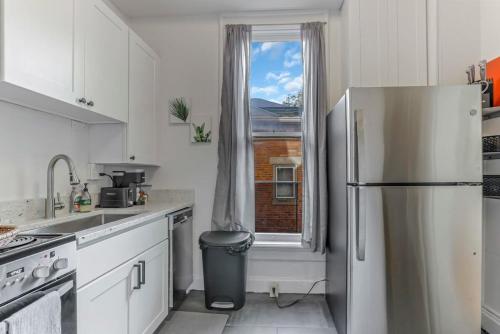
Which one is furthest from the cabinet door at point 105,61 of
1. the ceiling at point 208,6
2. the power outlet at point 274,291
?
the power outlet at point 274,291

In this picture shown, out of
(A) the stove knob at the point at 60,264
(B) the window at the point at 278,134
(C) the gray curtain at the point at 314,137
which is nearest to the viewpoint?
(A) the stove knob at the point at 60,264

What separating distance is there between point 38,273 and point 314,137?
225 cm

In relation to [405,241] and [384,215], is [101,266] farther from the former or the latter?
[405,241]

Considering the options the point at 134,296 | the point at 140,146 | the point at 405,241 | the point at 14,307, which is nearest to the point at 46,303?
the point at 14,307

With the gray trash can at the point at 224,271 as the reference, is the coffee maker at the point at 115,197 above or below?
above

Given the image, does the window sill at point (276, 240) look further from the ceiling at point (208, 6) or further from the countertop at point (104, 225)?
the ceiling at point (208, 6)

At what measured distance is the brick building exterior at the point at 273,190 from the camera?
10.0ft

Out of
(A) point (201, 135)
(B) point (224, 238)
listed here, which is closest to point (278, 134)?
(A) point (201, 135)

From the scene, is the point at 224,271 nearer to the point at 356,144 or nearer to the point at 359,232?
the point at 359,232

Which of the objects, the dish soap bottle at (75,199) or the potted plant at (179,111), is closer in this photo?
the dish soap bottle at (75,199)

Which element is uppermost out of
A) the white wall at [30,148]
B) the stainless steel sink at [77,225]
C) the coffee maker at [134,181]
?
the white wall at [30,148]

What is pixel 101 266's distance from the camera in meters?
1.51

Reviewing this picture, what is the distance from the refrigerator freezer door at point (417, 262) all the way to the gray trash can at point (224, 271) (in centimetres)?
97

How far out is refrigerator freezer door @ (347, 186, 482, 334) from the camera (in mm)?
1897
